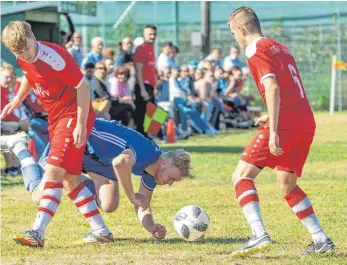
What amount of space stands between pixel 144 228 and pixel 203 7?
2123 cm

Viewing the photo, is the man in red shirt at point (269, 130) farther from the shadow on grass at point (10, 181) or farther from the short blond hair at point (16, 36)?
the shadow on grass at point (10, 181)

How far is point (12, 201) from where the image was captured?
37.2 ft

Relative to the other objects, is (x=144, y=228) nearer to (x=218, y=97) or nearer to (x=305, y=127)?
(x=305, y=127)

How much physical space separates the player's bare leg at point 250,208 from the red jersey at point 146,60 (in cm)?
1104

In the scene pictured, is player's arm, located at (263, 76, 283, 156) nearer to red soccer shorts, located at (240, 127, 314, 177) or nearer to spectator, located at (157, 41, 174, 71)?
red soccer shorts, located at (240, 127, 314, 177)

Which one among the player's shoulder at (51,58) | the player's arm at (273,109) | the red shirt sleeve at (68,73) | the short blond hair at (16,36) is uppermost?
the short blond hair at (16,36)

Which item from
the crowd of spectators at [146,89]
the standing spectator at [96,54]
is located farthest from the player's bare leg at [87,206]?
the standing spectator at [96,54]

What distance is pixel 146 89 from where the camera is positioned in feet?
61.0

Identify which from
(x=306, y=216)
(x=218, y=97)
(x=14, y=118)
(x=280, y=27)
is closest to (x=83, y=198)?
(x=306, y=216)

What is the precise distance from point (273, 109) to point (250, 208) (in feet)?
2.55

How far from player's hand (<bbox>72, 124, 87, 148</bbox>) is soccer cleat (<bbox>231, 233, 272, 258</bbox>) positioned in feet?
4.76

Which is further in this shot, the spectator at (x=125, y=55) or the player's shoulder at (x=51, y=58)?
the spectator at (x=125, y=55)

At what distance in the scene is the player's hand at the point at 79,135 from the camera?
7.65m

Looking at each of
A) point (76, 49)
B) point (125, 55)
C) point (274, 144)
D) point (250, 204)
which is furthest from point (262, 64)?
point (76, 49)
